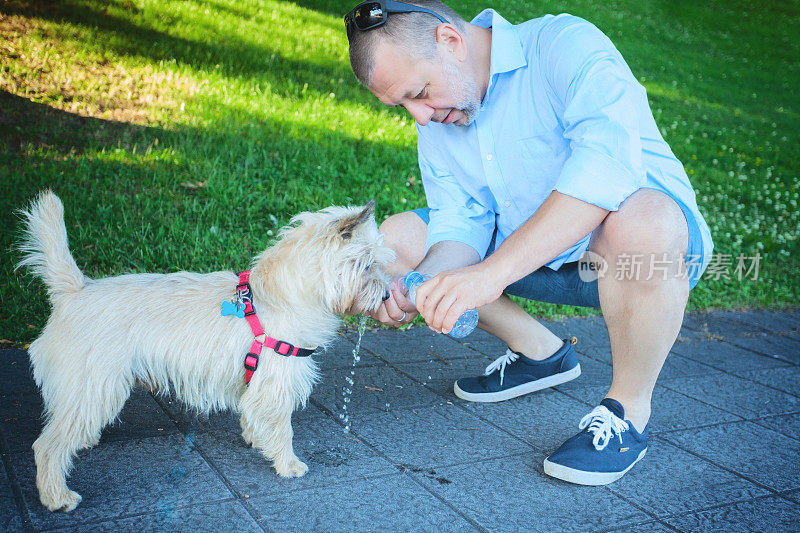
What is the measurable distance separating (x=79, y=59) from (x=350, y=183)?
3.21 m

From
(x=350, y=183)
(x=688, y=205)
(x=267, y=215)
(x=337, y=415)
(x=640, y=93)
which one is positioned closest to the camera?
(x=640, y=93)

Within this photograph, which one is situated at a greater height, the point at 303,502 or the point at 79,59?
the point at 79,59

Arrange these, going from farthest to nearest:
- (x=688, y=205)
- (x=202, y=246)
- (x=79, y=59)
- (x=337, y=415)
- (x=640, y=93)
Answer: (x=79, y=59) < (x=202, y=246) < (x=337, y=415) < (x=688, y=205) < (x=640, y=93)

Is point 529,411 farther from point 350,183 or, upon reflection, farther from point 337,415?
point 350,183

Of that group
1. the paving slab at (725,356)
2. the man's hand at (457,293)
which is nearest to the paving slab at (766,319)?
the paving slab at (725,356)

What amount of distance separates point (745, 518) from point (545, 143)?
177cm

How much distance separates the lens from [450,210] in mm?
3434

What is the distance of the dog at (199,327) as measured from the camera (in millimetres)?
2518

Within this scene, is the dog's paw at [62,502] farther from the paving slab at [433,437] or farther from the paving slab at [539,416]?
the paving slab at [539,416]

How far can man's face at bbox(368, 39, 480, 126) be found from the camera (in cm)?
279

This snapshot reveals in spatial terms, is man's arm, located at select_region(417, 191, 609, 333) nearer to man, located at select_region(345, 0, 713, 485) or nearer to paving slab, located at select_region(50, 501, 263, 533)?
man, located at select_region(345, 0, 713, 485)

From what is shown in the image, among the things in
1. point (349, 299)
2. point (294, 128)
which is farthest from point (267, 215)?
point (349, 299)

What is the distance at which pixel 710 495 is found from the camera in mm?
2869

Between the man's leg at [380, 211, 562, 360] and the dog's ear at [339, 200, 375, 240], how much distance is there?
2.63 feet
